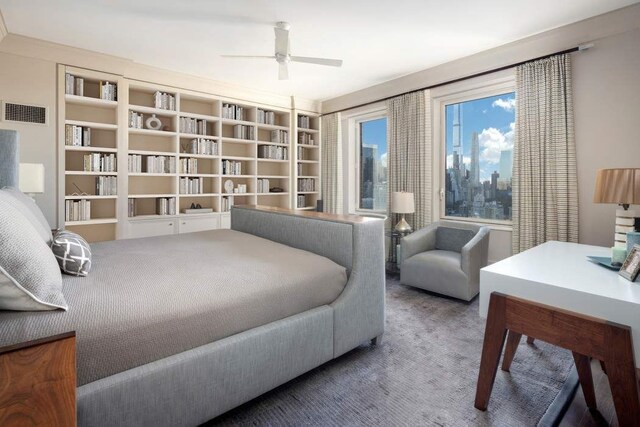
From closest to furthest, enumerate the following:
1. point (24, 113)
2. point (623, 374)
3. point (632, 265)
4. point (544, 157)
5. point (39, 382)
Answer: point (39, 382) < point (623, 374) < point (632, 265) < point (544, 157) < point (24, 113)

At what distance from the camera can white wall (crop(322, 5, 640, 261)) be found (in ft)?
8.70

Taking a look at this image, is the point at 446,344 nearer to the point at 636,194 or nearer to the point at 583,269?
the point at 583,269

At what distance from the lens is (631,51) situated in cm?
265

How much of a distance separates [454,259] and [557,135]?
1.50m

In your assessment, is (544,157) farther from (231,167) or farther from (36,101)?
(36,101)

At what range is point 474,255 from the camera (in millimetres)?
2941

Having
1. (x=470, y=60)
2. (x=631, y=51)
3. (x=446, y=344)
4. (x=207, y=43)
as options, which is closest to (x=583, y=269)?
(x=446, y=344)

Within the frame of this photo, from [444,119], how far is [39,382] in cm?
434

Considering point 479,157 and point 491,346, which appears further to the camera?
point 479,157

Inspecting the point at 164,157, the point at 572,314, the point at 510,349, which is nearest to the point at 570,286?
the point at 572,314

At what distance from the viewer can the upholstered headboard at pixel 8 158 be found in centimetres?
252

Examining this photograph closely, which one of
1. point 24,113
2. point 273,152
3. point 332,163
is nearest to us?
point 24,113

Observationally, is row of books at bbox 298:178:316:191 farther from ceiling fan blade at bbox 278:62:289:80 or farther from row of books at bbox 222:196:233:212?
ceiling fan blade at bbox 278:62:289:80

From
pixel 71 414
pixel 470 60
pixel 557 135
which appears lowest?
pixel 71 414
